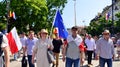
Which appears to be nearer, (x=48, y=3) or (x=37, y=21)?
(x=37, y=21)

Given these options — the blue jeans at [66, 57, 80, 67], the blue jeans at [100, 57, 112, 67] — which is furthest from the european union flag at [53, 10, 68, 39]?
the blue jeans at [66, 57, 80, 67]

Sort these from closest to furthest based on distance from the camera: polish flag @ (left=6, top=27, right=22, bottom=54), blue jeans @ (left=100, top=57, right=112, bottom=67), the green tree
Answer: polish flag @ (left=6, top=27, right=22, bottom=54), blue jeans @ (left=100, top=57, right=112, bottom=67), the green tree

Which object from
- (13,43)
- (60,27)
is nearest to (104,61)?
(13,43)

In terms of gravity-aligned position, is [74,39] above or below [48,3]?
below

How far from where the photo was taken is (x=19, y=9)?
5712 cm

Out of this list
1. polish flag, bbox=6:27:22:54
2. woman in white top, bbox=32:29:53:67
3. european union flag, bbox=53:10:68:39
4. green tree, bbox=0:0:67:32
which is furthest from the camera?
green tree, bbox=0:0:67:32

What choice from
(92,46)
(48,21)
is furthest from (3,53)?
(48,21)

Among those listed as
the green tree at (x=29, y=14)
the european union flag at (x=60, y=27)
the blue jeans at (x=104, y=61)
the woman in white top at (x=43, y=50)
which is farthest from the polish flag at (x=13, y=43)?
the green tree at (x=29, y=14)

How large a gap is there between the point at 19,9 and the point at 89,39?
36833 millimetres

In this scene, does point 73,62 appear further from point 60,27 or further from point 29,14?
point 29,14

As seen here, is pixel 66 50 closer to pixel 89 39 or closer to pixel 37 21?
pixel 89 39

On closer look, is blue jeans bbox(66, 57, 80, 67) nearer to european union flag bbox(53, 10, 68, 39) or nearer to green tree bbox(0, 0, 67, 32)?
european union flag bbox(53, 10, 68, 39)

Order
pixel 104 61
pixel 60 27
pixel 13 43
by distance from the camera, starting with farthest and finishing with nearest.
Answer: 1. pixel 60 27
2. pixel 104 61
3. pixel 13 43

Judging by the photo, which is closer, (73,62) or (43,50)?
(43,50)
